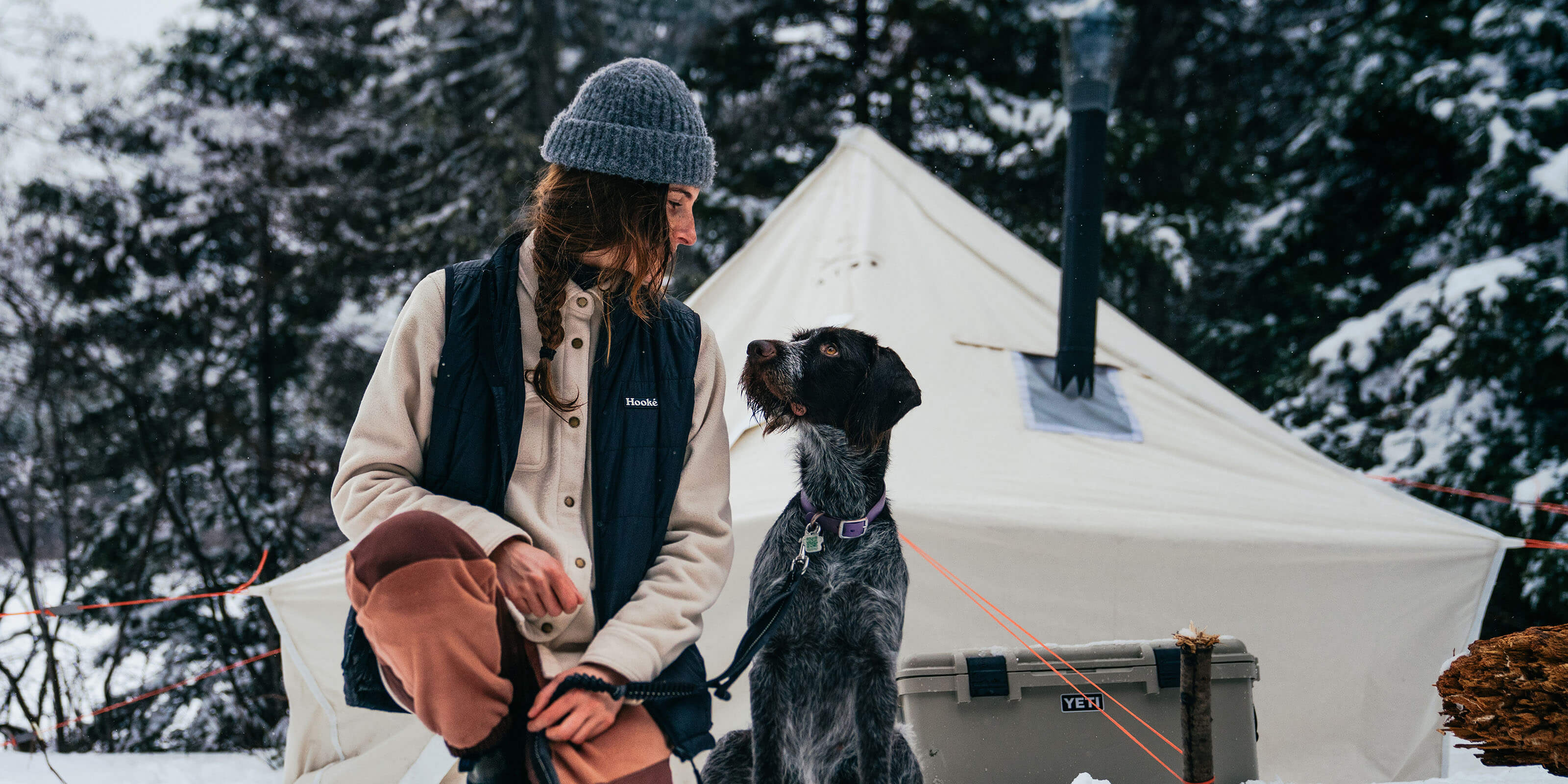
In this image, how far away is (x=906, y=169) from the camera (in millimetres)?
4164

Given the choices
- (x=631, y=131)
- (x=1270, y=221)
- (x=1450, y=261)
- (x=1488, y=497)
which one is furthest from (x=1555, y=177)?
(x=631, y=131)

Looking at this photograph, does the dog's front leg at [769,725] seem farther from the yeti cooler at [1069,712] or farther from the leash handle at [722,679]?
the yeti cooler at [1069,712]

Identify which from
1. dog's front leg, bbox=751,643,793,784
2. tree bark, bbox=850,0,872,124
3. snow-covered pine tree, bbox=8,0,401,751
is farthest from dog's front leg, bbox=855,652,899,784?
tree bark, bbox=850,0,872,124

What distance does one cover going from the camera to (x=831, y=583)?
1640mm

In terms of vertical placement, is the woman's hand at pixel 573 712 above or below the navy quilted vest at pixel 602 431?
below

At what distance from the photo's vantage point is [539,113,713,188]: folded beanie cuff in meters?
1.28

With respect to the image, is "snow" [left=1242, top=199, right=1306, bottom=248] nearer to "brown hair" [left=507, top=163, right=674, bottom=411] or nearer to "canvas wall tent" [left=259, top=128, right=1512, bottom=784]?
"canvas wall tent" [left=259, top=128, right=1512, bottom=784]

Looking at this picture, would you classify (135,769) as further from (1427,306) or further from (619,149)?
(1427,306)

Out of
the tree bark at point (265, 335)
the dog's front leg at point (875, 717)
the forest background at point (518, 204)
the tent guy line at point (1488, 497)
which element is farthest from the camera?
the tree bark at point (265, 335)

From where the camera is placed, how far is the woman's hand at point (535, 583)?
3.64 ft

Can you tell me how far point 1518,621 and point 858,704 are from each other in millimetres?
5057

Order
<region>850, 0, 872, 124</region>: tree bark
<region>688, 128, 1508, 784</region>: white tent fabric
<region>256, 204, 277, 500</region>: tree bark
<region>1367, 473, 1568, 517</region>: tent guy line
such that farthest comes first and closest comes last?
<region>850, 0, 872, 124</region>: tree bark → <region>256, 204, 277, 500</region>: tree bark → <region>1367, 473, 1568, 517</region>: tent guy line → <region>688, 128, 1508, 784</region>: white tent fabric

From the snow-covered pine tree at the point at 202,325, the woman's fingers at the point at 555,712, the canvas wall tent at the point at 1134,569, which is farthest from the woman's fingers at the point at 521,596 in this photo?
the snow-covered pine tree at the point at 202,325

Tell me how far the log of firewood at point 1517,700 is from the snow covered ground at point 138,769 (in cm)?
376
